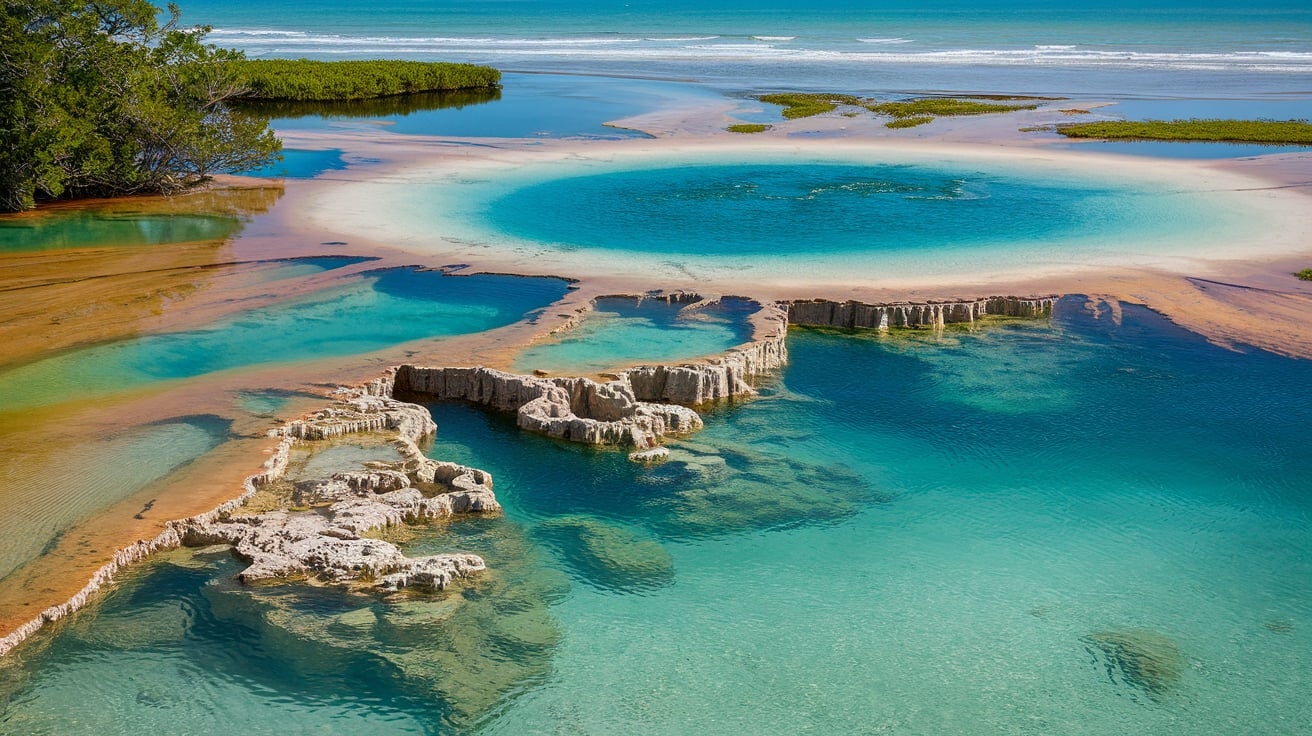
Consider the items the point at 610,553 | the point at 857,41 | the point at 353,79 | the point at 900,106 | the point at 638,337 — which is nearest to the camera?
the point at 610,553

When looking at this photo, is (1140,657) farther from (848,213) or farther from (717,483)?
(848,213)

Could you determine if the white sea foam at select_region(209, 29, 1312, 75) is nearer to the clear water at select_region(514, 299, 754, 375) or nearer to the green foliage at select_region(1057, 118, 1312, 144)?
the green foliage at select_region(1057, 118, 1312, 144)

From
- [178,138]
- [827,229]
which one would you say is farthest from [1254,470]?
[178,138]

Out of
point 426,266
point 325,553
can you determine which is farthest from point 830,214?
point 325,553

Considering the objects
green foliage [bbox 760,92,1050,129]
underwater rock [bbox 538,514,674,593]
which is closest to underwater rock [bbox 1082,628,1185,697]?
underwater rock [bbox 538,514,674,593]

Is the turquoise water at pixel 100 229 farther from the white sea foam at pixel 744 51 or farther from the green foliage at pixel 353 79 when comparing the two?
the white sea foam at pixel 744 51

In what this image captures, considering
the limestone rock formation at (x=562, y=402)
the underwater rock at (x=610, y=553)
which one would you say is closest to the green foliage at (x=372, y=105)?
the limestone rock formation at (x=562, y=402)
